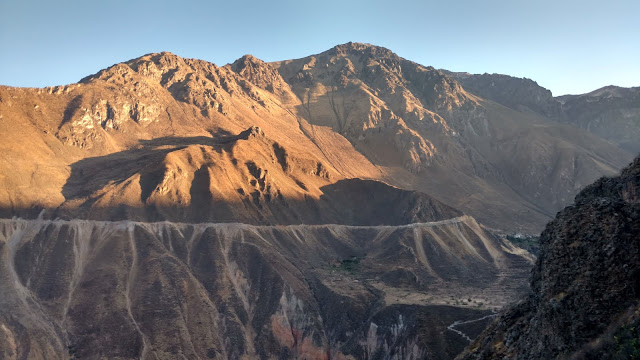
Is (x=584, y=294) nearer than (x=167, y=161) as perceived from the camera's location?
Yes

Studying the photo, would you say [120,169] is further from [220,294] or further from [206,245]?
[220,294]

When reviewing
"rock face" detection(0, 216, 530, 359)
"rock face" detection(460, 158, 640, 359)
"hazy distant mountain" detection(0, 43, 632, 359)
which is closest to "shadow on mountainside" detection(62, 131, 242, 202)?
"hazy distant mountain" detection(0, 43, 632, 359)

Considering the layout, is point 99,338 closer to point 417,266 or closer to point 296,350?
point 296,350

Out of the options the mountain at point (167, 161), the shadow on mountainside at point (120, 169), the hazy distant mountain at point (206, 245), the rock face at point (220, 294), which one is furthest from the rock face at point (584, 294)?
the shadow on mountainside at point (120, 169)

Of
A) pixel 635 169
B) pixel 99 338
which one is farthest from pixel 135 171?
pixel 635 169

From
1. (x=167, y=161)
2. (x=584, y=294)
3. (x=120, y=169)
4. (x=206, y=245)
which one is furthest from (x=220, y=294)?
(x=584, y=294)
